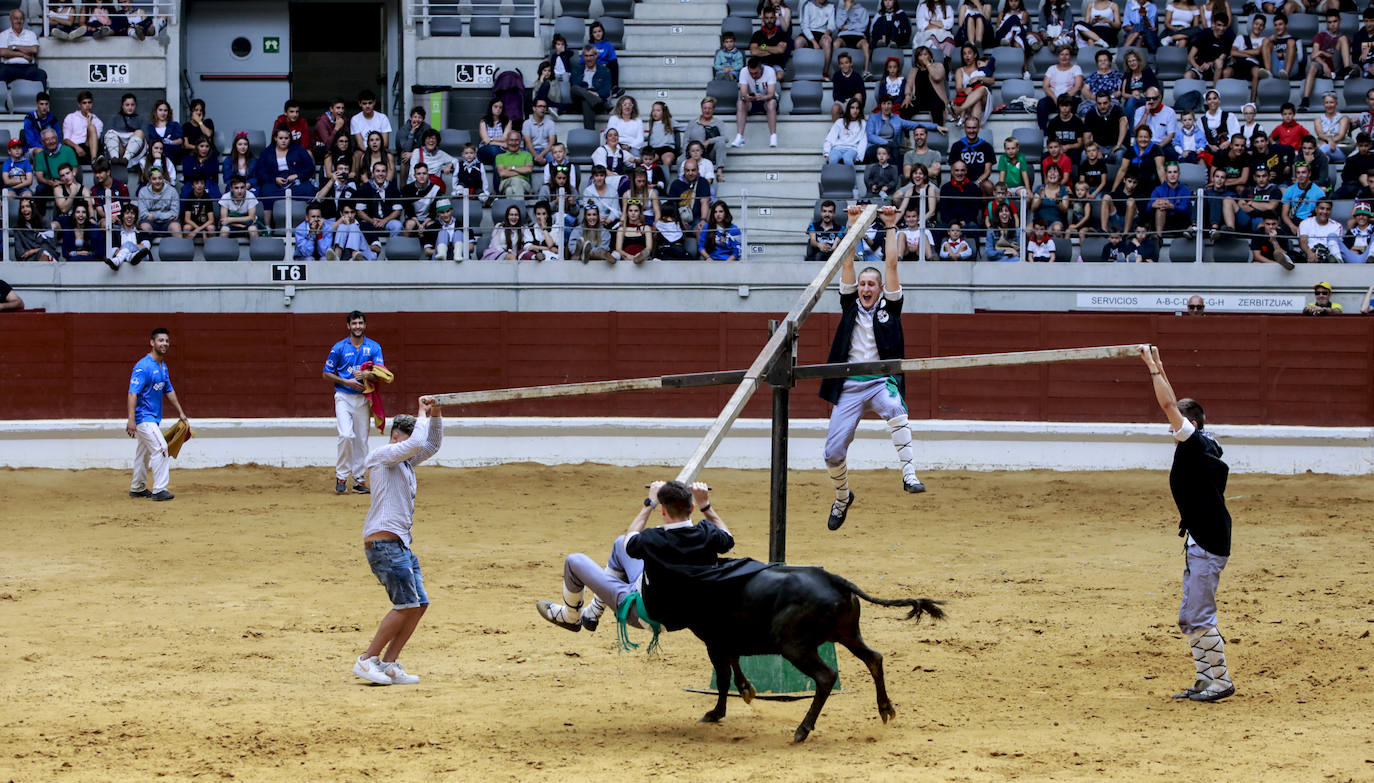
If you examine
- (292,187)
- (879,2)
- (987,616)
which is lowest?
Answer: (987,616)

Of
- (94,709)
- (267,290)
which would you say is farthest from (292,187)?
(94,709)

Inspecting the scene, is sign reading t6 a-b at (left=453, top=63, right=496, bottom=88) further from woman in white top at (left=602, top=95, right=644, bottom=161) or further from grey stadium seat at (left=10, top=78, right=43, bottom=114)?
grey stadium seat at (left=10, top=78, right=43, bottom=114)

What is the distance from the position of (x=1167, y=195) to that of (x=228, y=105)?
46.5 ft

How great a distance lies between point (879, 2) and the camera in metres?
22.2

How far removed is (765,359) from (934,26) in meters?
14.0

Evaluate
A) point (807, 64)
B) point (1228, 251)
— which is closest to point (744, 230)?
point (807, 64)

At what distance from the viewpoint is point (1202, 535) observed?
8.26 meters

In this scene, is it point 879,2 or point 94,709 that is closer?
point 94,709

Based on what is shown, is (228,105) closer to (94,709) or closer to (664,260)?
(664,260)

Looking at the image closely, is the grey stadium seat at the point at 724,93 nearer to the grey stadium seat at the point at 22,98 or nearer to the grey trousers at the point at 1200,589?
the grey stadium seat at the point at 22,98

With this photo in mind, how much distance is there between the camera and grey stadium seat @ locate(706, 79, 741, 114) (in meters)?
20.8

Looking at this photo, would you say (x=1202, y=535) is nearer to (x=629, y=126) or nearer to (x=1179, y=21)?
(x=629, y=126)

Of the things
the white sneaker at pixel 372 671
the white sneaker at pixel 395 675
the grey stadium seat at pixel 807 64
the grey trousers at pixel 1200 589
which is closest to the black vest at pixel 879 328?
the grey trousers at pixel 1200 589

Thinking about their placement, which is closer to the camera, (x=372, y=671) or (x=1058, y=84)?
(x=372, y=671)
